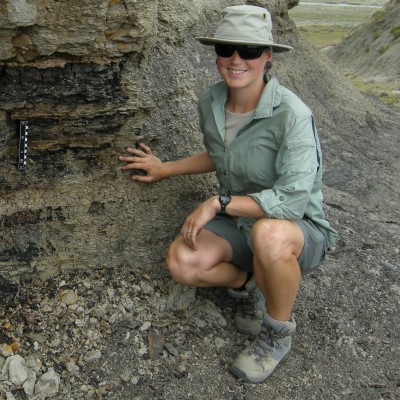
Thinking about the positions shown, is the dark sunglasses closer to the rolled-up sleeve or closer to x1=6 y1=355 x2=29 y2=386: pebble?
the rolled-up sleeve

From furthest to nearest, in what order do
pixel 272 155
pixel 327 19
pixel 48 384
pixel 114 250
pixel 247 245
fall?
pixel 327 19 → pixel 114 250 → pixel 247 245 → pixel 272 155 → pixel 48 384

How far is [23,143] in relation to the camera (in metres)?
3.73

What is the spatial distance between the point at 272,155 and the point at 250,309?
3.48 ft

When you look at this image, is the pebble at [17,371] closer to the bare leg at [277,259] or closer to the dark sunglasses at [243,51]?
the bare leg at [277,259]

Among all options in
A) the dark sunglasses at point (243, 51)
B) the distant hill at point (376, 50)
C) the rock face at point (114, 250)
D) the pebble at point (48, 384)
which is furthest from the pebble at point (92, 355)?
the distant hill at point (376, 50)

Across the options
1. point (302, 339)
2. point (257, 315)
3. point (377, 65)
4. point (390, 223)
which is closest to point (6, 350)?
point (257, 315)

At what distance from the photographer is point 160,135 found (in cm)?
422

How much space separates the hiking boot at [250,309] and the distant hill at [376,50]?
14.1 metres

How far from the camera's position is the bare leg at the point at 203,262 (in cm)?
380

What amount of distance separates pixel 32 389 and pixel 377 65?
17768 mm

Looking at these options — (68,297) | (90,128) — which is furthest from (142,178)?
(68,297)

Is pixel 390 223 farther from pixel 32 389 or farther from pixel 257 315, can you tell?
pixel 32 389

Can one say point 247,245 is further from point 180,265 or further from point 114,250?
point 114,250

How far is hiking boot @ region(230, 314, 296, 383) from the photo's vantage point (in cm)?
380
